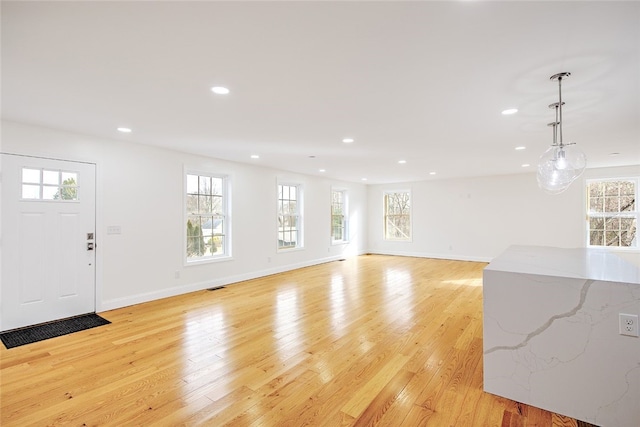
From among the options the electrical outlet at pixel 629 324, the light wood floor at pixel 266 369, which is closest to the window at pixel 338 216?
the light wood floor at pixel 266 369

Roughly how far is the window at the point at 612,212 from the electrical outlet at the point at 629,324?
21.9 ft

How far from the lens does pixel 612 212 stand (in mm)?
6711

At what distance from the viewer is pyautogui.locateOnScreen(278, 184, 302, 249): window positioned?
7.10 m

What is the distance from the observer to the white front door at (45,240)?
3.43 meters

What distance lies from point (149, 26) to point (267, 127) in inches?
77.1

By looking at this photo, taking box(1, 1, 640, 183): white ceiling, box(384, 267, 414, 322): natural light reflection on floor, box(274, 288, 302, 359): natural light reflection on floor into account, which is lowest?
box(274, 288, 302, 359): natural light reflection on floor

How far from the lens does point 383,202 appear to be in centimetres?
980

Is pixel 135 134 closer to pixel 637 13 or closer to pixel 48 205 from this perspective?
pixel 48 205

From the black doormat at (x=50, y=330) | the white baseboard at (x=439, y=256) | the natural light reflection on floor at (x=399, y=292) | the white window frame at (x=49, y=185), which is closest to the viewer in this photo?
the black doormat at (x=50, y=330)

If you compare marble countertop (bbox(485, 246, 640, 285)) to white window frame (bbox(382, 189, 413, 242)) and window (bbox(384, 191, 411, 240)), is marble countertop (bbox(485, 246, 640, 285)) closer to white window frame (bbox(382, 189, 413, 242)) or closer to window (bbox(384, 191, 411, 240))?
white window frame (bbox(382, 189, 413, 242))

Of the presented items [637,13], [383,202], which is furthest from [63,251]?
[383,202]

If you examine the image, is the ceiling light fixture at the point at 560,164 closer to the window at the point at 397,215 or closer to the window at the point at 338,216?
the window at the point at 338,216

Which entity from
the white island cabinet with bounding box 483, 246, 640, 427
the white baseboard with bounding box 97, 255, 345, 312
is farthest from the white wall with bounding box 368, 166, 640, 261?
the white island cabinet with bounding box 483, 246, 640, 427

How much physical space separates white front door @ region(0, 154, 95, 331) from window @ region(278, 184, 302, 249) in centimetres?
370
